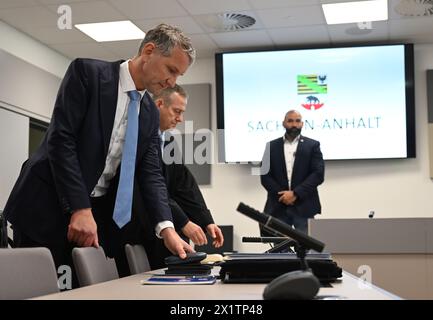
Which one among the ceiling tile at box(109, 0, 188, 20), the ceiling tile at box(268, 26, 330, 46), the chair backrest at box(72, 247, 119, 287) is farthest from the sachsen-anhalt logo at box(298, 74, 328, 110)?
the chair backrest at box(72, 247, 119, 287)

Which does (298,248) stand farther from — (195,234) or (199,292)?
(195,234)

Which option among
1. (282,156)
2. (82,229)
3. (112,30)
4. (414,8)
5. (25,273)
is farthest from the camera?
(112,30)

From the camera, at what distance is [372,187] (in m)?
6.50

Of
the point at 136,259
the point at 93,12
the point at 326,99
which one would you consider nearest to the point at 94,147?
the point at 136,259

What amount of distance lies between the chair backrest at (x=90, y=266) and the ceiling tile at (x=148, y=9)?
3.97 metres

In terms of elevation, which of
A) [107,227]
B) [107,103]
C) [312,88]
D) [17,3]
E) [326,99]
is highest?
[17,3]

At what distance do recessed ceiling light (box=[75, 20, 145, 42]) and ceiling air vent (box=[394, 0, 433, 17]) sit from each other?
2.56 meters

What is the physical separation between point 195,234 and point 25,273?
3.00 feet

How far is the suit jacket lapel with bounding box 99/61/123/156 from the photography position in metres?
1.84

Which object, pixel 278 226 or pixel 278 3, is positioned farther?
pixel 278 3

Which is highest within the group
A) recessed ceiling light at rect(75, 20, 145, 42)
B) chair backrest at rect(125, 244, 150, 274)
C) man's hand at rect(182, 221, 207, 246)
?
recessed ceiling light at rect(75, 20, 145, 42)

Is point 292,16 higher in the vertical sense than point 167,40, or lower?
higher

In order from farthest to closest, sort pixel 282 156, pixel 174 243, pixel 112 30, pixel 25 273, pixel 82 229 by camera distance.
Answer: pixel 112 30 < pixel 282 156 < pixel 174 243 < pixel 82 229 < pixel 25 273

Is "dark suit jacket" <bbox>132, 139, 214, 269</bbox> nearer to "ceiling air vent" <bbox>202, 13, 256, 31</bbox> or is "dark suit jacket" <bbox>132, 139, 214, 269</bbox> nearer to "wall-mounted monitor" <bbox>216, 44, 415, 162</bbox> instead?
"ceiling air vent" <bbox>202, 13, 256, 31</bbox>
